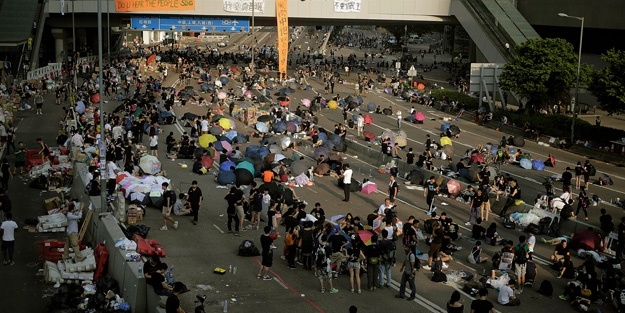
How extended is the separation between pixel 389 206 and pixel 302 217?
12.0ft

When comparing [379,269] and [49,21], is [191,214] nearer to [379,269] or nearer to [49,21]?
[379,269]

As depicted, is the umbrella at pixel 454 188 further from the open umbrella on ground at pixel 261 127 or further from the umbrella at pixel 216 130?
the open umbrella on ground at pixel 261 127

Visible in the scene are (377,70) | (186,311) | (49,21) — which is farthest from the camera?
(377,70)

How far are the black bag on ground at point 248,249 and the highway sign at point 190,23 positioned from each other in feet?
181

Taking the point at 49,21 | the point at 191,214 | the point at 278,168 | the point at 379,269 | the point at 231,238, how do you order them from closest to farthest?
the point at 379,269 → the point at 231,238 → the point at 191,214 → the point at 278,168 → the point at 49,21

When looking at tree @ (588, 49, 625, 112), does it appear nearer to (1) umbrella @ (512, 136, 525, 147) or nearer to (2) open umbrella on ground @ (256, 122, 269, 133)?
(1) umbrella @ (512, 136, 525, 147)

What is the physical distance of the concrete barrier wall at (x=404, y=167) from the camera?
94.9 feet

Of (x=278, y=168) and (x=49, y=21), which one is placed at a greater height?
(x=49, y=21)

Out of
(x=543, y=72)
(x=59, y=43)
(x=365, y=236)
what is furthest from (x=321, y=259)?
(x=59, y=43)

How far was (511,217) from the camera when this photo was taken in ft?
100

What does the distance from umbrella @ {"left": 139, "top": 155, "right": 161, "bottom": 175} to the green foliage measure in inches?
1280

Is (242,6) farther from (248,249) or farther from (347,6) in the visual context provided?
(248,249)

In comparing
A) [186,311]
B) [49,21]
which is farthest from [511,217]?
[49,21]

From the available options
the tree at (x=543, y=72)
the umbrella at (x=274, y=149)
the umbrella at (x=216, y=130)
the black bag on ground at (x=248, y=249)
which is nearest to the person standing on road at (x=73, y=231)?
the black bag on ground at (x=248, y=249)
